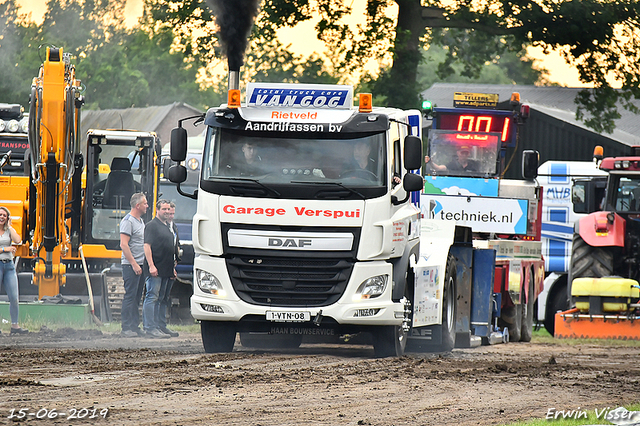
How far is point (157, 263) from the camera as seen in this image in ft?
53.3

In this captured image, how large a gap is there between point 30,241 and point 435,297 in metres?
7.91

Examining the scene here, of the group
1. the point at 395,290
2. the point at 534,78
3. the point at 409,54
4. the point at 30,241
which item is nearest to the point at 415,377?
the point at 395,290

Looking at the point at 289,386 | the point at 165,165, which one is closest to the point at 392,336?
the point at 289,386

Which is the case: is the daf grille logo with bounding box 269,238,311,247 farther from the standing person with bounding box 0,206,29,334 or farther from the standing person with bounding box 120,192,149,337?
the standing person with bounding box 0,206,29,334

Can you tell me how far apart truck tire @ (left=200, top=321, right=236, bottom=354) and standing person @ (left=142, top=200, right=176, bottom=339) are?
10.3 ft

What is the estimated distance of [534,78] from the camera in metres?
86.9

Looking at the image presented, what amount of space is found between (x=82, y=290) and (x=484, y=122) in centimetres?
796

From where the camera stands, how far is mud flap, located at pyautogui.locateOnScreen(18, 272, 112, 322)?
17859 mm

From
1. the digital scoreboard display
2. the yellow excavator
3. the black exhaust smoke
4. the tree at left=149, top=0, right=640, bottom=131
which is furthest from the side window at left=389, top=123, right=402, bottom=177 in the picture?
the tree at left=149, top=0, right=640, bottom=131

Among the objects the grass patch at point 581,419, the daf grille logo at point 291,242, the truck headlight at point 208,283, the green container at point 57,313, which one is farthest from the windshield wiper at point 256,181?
the green container at point 57,313

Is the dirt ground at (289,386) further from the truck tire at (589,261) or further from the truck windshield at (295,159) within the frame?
the truck tire at (589,261)

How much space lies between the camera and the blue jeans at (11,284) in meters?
15.8

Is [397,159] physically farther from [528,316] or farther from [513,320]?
[528,316]

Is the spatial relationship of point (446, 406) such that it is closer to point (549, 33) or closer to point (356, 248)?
point (356, 248)
